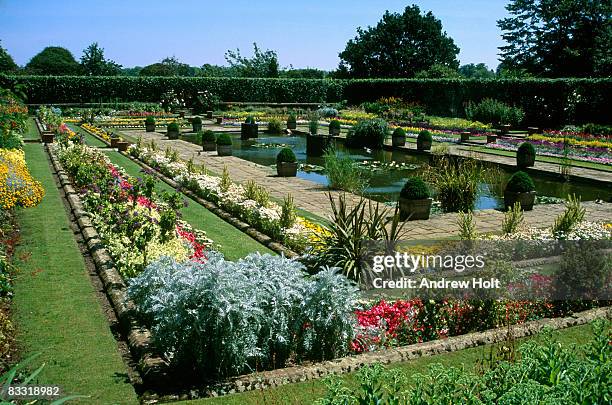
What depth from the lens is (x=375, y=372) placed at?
121 inches

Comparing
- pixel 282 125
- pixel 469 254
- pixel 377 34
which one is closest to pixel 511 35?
pixel 377 34

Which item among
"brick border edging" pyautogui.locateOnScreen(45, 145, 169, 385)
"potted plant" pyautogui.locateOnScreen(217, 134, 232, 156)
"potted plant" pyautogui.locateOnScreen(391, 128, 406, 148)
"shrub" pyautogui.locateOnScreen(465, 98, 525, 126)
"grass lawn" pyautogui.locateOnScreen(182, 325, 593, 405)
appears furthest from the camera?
"shrub" pyautogui.locateOnScreen(465, 98, 525, 126)

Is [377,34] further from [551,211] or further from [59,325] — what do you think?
[59,325]

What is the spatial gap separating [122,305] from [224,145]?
1221cm

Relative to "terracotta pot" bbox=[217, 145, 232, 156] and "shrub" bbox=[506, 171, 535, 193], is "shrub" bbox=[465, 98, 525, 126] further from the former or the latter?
"shrub" bbox=[506, 171, 535, 193]

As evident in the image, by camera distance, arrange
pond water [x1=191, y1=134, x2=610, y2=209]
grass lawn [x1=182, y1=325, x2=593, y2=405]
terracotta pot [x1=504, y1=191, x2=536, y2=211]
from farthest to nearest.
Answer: pond water [x1=191, y1=134, x2=610, y2=209] < terracotta pot [x1=504, y1=191, x2=536, y2=211] < grass lawn [x1=182, y1=325, x2=593, y2=405]

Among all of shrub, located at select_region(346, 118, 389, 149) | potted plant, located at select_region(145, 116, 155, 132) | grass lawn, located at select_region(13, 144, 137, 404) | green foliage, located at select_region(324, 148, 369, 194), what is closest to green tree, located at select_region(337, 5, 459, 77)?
potted plant, located at select_region(145, 116, 155, 132)

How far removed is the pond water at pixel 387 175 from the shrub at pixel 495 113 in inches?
395

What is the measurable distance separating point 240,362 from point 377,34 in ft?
178

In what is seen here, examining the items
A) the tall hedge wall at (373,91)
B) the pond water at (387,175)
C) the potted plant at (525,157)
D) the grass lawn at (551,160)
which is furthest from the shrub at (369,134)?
the tall hedge wall at (373,91)

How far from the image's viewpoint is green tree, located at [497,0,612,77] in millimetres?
37531

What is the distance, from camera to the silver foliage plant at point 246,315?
→ 423cm

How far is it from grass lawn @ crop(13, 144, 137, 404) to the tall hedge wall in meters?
24.9

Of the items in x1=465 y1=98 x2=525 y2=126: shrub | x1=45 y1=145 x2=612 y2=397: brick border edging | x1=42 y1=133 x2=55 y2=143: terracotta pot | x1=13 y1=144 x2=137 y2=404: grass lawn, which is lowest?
x1=13 y1=144 x2=137 y2=404: grass lawn
